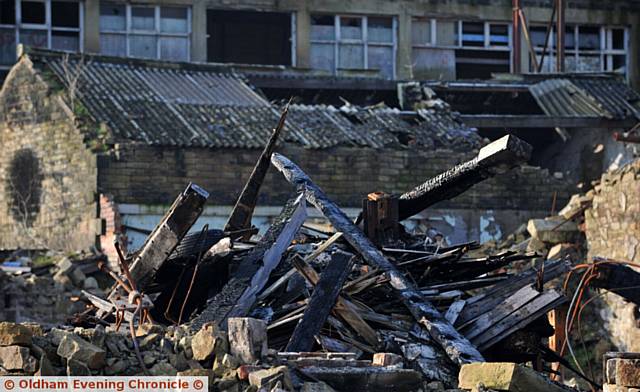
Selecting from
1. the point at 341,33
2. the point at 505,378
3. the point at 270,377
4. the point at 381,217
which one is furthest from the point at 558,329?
the point at 341,33

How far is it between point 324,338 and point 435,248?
8.56 ft

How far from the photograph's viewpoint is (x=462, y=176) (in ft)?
47.2

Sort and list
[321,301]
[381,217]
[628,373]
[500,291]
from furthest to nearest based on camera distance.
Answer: [381,217] → [500,291] → [321,301] → [628,373]

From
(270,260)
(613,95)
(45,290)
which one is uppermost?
(613,95)

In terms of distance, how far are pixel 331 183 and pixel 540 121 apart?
566 centimetres

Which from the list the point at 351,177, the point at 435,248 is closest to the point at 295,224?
the point at 435,248

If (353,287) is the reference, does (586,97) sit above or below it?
above

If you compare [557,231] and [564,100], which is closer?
[557,231]

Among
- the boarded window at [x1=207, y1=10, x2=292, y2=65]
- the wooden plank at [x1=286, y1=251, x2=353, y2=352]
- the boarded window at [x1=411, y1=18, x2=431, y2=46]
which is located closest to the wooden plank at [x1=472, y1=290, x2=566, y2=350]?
the wooden plank at [x1=286, y1=251, x2=353, y2=352]

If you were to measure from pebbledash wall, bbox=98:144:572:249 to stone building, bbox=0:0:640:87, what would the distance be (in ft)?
22.9

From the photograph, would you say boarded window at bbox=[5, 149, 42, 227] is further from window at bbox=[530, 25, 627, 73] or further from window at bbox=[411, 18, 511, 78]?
window at bbox=[530, 25, 627, 73]

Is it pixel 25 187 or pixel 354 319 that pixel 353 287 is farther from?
pixel 25 187

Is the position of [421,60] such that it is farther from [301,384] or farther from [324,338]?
[301,384]

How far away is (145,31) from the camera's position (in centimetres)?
3491
